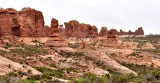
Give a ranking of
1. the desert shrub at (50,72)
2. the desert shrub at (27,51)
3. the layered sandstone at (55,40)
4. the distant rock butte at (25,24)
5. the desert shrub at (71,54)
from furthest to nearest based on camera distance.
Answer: the distant rock butte at (25,24) → the layered sandstone at (55,40) → the desert shrub at (71,54) → the desert shrub at (27,51) → the desert shrub at (50,72)

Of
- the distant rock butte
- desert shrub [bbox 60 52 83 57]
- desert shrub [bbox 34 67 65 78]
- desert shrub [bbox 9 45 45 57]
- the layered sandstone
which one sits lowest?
desert shrub [bbox 34 67 65 78]

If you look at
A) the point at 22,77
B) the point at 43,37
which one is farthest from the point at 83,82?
the point at 43,37

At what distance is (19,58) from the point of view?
7100cm

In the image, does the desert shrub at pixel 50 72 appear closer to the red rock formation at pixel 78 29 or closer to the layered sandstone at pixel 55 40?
the layered sandstone at pixel 55 40

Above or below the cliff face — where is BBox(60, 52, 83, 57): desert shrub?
below

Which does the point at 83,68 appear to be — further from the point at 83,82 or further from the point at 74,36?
the point at 74,36

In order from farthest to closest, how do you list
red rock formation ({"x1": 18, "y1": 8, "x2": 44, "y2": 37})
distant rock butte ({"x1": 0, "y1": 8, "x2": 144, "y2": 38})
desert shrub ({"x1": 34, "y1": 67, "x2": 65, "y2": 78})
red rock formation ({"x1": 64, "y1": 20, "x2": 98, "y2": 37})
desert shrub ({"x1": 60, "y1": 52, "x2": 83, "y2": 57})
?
red rock formation ({"x1": 64, "y1": 20, "x2": 98, "y2": 37}), red rock formation ({"x1": 18, "y1": 8, "x2": 44, "y2": 37}), distant rock butte ({"x1": 0, "y1": 8, "x2": 144, "y2": 38}), desert shrub ({"x1": 60, "y1": 52, "x2": 83, "y2": 57}), desert shrub ({"x1": 34, "y1": 67, "x2": 65, "y2": 78})

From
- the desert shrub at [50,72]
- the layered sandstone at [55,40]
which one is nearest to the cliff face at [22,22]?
the layered sandstone at [55,40]

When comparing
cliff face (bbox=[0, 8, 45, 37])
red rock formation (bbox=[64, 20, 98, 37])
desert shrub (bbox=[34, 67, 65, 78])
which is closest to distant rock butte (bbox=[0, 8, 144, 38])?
cliff face (bbox=[0, 8, 45, 37])

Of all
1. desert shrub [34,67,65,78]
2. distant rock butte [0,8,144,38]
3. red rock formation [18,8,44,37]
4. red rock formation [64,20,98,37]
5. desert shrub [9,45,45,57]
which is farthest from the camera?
red rock formation [64,20,98,37]

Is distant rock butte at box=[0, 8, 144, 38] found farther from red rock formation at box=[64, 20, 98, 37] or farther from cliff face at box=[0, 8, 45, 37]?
red rock formation at box=[64, 20, 98, 37]

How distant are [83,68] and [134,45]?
227 ft

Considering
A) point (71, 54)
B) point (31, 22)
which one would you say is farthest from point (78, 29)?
point (71, 54)

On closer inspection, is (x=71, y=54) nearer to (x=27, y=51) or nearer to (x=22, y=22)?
(x=27, y=51)
